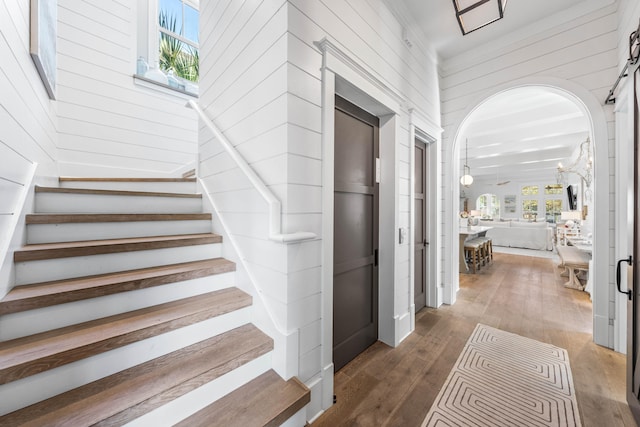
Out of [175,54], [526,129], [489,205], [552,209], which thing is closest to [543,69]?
[526,129]

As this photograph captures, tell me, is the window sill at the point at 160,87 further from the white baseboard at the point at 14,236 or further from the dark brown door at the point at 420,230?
the dark brown door at the point at 420,230

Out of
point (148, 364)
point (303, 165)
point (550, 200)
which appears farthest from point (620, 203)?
point (550, 200)

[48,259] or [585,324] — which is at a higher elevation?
[48,259]

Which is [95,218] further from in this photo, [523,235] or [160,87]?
[523,235]

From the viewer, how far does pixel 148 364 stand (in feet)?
4.14

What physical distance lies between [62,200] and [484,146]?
29.1 feet

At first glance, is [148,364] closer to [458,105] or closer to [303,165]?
[303,165]

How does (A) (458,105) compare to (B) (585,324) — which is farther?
(A) (458,105)

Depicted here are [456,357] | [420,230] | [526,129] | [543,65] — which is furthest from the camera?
[526,129]

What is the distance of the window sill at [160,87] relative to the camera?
3.21 meters

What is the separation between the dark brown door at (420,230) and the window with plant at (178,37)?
359 centimetres

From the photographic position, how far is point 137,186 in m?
2.53

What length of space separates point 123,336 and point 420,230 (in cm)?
302

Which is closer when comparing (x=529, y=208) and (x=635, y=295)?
(x=635, y=295)
